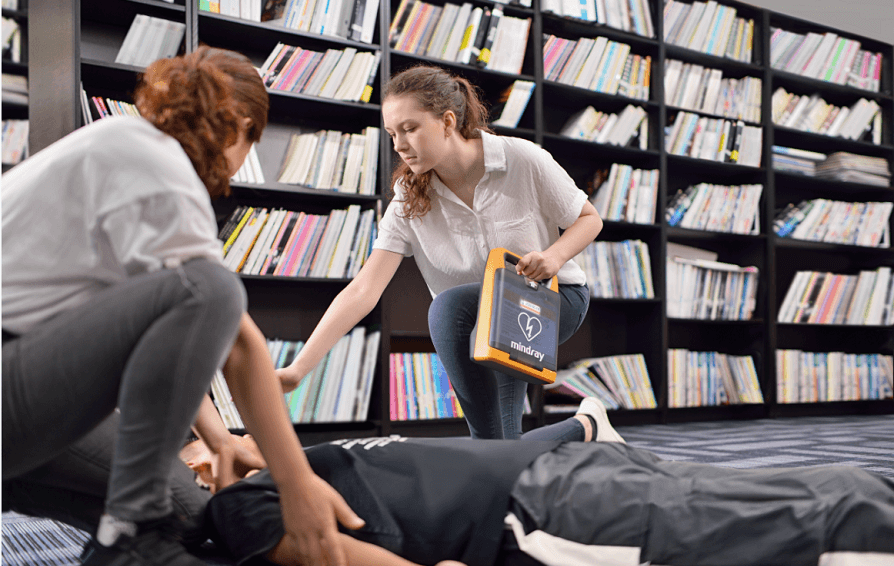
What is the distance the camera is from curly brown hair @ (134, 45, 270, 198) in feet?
2.61

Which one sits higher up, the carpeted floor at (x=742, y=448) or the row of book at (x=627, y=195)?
the row of book at (x=627, y=195)

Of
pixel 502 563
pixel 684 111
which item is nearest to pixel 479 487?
pixel 502 563

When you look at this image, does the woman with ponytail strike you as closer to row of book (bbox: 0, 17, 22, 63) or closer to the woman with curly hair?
the woman with curly hair

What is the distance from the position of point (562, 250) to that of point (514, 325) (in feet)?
0.79

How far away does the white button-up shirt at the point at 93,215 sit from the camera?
2.30 ft

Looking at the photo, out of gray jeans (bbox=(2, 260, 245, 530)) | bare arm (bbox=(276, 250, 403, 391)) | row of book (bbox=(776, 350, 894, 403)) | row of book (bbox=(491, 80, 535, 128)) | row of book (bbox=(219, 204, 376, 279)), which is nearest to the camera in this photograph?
gray jeans (bbox=(2, 260, 245, 530))

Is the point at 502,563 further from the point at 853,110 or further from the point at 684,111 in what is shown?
the point at 853,110

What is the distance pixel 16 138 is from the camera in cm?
193

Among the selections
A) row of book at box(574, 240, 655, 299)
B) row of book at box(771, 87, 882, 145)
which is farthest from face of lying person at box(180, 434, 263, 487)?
row of book at box(771, 87, 882, 145)

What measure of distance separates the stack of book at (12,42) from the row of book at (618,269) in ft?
7.04

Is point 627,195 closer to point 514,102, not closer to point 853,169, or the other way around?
point 514,102

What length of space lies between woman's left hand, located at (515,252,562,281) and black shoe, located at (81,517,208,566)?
903 mm

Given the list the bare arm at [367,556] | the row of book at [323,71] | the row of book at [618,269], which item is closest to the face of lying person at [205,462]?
the bare arm at [367,556]

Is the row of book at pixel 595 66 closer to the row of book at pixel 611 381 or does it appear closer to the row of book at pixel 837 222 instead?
the row of book at pixel 837 222
